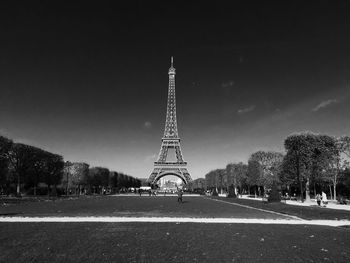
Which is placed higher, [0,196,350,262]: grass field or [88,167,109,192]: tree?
[88,167,109,192]: tree

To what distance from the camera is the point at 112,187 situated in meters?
107

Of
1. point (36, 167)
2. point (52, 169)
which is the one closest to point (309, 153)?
point (36, 167)

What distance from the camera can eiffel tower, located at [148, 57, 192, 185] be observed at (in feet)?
328

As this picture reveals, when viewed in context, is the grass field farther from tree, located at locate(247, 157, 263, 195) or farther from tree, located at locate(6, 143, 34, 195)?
tree, located at locate(247, 157, 263, 195)

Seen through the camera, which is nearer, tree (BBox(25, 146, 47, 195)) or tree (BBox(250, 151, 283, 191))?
tree (BBox(25, 146, 47, 195))

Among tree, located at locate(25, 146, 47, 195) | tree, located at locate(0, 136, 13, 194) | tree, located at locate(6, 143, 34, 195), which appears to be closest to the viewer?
tree, located at locate(0, 136, 13, 194)

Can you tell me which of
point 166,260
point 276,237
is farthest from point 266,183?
point 166,260

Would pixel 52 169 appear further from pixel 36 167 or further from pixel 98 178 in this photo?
pixel 98 178

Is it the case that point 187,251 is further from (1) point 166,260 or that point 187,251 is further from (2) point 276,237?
(2) point 276,237

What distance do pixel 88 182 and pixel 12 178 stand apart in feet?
74.9

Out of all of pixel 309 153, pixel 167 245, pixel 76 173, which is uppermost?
pixel 309 153

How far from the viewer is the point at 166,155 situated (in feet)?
344

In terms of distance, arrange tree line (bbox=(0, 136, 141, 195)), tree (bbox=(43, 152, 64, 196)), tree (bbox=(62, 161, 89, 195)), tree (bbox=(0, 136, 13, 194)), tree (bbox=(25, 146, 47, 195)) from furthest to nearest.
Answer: tree (bbox=(62, 161, 89, 195)) → tree (bbox=(43, 152, 64, 196)) → tree (bbox=(25, 146, 47, 195)) → tree line (bbox=(0, 136, 141, 195)) → tree (bbox=(0, 136, 13, 194))

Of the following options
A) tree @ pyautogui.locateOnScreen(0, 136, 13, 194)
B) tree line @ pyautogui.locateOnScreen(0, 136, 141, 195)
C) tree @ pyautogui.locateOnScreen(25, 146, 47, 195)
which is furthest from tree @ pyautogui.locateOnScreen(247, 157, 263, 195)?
tree @ pyautogui.locateOnScreen(0, 136, 13, 194)
